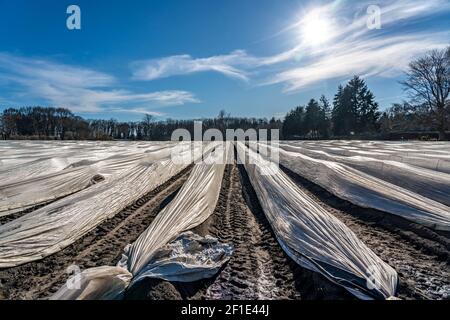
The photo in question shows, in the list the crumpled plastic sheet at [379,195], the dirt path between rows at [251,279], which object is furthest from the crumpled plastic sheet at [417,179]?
the dirt path between rows at [251,279]

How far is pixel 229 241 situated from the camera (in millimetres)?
2975

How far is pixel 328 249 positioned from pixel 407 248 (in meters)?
1.02

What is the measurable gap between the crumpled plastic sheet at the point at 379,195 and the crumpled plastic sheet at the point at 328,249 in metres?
1.12

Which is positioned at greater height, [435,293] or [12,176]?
[12,176]

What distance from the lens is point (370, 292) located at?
6.00 ft

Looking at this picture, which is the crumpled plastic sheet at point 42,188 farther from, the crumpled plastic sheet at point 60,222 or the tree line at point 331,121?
the tree line at point 331,121

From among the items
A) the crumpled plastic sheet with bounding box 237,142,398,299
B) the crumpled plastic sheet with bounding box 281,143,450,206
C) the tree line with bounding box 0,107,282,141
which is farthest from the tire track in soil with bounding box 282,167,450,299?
the tree line with bounding box 0,107,282,141

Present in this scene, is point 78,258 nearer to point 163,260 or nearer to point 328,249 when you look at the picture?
point 163,260

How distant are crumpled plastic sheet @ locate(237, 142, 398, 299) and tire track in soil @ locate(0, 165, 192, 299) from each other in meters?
1.83

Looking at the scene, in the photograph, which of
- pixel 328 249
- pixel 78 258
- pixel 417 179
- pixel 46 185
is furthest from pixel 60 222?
pixel 417 179

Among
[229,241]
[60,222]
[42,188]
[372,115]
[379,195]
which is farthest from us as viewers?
[372,115]

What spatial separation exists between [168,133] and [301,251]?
4614cm
